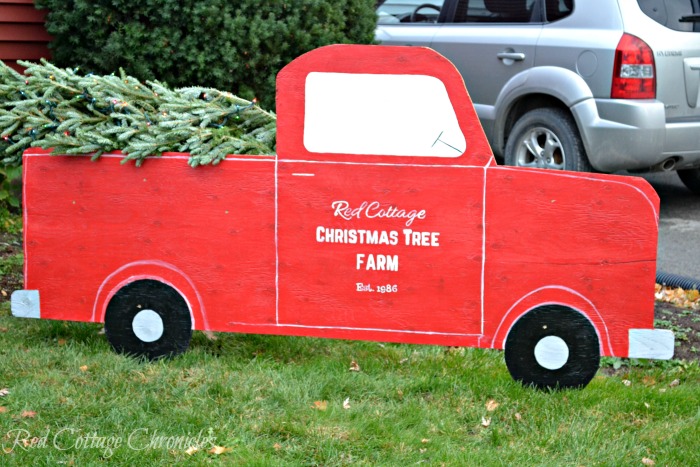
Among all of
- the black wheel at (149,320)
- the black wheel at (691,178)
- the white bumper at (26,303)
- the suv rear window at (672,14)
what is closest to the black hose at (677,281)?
the suv rear window at (672,14)

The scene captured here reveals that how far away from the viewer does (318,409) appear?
4.02m

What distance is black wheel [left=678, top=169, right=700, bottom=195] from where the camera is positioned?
8992mm

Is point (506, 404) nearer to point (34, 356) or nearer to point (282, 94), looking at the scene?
point (282, 94)

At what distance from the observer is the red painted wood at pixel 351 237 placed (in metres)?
4.11

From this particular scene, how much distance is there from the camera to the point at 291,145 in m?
4.31

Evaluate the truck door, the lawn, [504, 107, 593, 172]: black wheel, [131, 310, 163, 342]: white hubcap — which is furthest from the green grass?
[504, 107, 593, 172]: black wheel

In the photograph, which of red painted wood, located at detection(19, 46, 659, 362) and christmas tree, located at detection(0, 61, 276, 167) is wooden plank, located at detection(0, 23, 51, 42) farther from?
red painted wood, located at detection(19, 46, 659, 362)

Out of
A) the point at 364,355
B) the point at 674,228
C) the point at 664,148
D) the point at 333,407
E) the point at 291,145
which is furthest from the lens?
the point at 674,228

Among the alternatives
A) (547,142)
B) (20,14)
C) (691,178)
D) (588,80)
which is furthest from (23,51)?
(691,178)

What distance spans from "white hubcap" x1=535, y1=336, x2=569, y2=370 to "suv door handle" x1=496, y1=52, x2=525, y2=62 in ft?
13.9

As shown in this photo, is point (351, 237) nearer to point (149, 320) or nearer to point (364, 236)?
point (364, 236)

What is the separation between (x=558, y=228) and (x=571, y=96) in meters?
3.66

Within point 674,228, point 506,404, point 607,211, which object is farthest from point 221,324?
point 674,228

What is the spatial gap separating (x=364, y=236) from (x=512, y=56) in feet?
13.8
